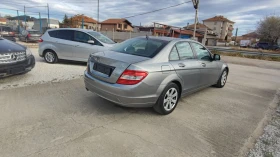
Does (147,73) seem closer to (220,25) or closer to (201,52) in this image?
(201,52)

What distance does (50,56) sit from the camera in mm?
7949

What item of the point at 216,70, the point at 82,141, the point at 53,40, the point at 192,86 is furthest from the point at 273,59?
the point at 82,141

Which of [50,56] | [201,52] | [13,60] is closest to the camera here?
[201,52]

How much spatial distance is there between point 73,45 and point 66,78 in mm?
2243

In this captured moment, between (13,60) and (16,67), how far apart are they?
0.19m

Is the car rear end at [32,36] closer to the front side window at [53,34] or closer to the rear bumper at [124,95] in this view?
the front side window at [53,34]

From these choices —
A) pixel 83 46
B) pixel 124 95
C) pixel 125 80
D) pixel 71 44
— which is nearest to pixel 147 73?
pixel 125 80

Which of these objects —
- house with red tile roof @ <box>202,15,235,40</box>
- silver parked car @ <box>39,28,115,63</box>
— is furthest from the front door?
house with red tile roof @ <box>202,15,235,40</box>

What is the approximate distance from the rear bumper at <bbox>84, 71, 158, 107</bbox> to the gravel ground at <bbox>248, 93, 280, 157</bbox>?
1669 mm

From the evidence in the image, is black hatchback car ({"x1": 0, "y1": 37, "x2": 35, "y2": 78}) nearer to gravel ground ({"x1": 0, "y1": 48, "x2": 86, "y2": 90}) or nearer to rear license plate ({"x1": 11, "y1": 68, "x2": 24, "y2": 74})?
rear license plate ({"x1": 11, "y1": 68, "x2": 24, "y2": 74})

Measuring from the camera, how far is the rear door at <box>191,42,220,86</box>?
14.4ft

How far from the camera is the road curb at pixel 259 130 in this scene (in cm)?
266

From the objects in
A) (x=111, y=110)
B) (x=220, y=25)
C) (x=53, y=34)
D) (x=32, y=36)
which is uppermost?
(x=220, y=25)

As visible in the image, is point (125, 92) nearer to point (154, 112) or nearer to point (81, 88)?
point (154, 112)
